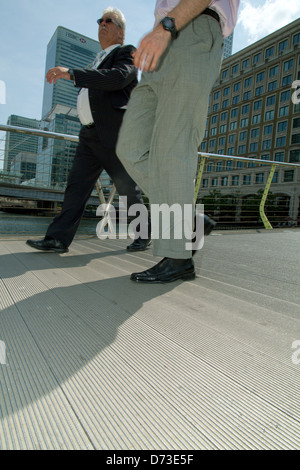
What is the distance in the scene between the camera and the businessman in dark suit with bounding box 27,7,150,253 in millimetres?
1752

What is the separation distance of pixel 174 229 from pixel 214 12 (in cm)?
93

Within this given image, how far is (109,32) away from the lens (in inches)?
80.7

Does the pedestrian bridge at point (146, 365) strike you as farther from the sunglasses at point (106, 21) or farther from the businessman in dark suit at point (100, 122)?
the sunglasses at point (106, 21)

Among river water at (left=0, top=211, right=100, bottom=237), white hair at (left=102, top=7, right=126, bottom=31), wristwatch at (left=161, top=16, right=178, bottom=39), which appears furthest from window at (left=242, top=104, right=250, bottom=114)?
wristwatch at (left=161, top=16, right=178, bottom=39)

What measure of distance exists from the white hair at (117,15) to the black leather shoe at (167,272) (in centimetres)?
166

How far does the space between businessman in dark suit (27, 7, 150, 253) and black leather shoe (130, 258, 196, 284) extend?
2.81ft

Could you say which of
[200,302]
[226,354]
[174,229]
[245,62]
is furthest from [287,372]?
[245,62]

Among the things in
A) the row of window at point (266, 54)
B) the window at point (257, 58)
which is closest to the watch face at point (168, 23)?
the row of window at point (266, 54)

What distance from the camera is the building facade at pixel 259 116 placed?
35.7 m

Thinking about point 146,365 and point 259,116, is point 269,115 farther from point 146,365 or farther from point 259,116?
point 146,365

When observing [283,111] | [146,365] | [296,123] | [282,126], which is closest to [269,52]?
[283,111]

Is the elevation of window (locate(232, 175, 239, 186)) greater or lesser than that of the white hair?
greater

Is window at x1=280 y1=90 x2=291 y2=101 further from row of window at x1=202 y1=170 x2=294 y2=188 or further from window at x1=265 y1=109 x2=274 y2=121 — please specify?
row of window at x1=202 y1=170 x2=294 y2=188

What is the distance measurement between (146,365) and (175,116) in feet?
3.35
